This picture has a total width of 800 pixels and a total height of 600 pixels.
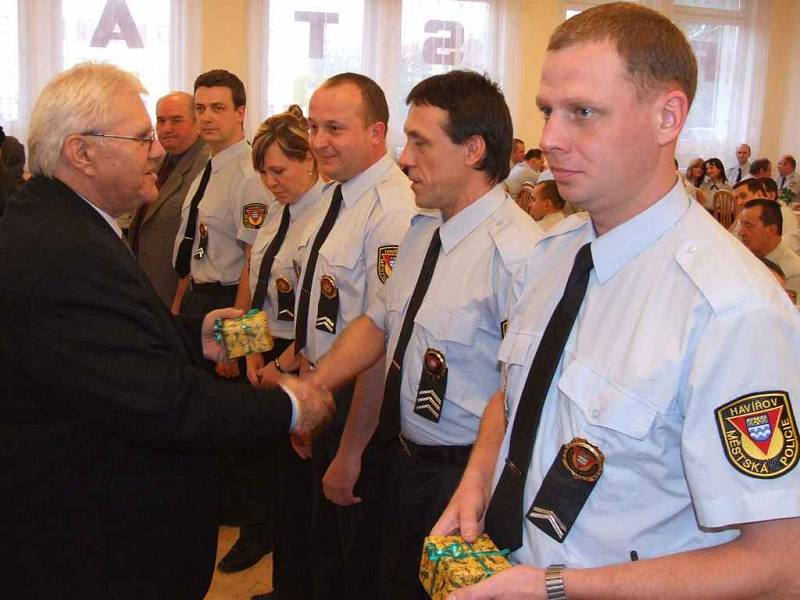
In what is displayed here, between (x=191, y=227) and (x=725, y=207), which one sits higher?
(x=191, y=227)

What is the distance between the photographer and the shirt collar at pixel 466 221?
7.22 feet

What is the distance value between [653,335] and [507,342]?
1.23 ft

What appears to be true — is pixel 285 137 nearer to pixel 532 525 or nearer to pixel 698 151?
pixel 532 525

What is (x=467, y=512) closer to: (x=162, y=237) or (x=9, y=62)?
(x=162, y=237)

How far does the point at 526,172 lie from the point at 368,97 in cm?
812

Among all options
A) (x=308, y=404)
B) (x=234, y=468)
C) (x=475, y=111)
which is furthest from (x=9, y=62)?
(x=308, y=404)

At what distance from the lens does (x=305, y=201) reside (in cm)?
346

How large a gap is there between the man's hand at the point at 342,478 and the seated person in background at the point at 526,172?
774 cm

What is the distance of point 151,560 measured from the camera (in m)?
1.82

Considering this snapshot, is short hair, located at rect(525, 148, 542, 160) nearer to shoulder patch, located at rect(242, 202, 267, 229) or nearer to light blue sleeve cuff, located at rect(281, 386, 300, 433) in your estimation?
shoulder patch, located at rect(242, 202, 267, 229)

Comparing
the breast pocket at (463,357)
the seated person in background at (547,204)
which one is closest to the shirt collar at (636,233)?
the breast pocket at (463,357)

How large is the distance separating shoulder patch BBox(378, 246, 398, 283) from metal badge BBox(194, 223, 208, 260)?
5.11 feet

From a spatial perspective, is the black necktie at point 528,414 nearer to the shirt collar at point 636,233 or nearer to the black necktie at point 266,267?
Result: the shirt collar at point 636,233

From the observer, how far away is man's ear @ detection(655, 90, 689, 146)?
49.7 inches
